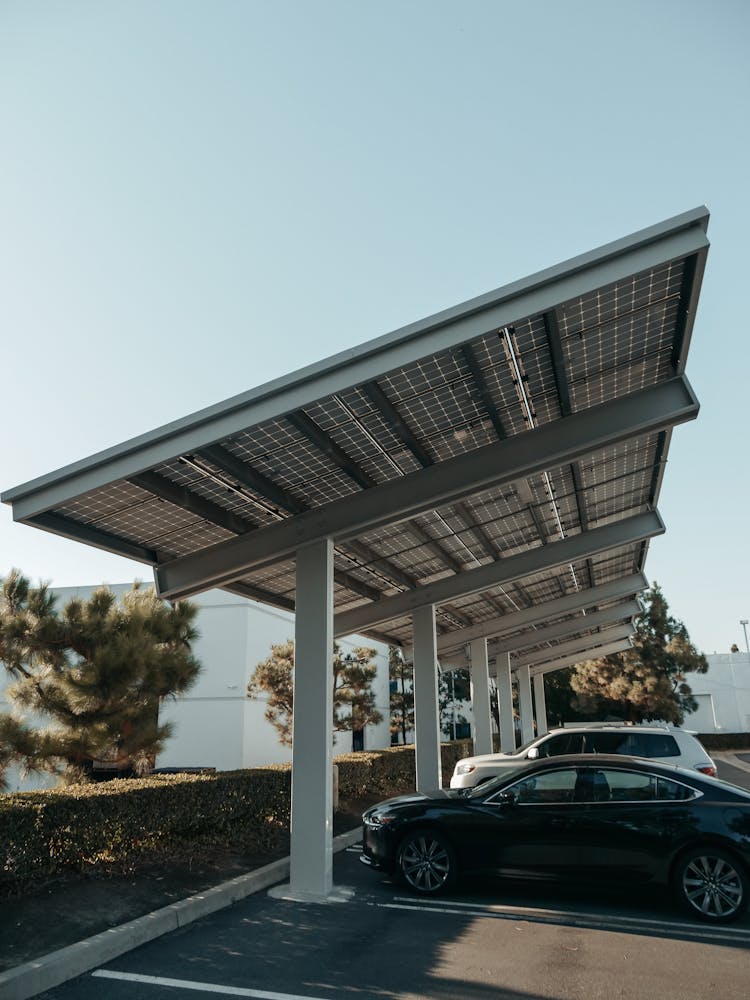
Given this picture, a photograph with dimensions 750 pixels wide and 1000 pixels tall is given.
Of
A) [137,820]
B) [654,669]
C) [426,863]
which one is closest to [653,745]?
[426,863]

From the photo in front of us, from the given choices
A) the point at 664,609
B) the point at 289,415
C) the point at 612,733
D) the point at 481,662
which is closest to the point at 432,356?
the point at 289,415

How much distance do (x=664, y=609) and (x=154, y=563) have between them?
34.5 meters

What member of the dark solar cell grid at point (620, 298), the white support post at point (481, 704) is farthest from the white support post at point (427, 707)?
the dark solar cell grid at point (620, 298)

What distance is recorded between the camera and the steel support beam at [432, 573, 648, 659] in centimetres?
2194

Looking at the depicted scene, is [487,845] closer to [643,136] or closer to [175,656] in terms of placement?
[175,656]

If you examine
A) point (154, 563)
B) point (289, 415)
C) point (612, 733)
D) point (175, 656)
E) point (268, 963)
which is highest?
point (289, 415)

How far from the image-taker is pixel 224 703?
2772cm

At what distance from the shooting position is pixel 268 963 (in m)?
6.04

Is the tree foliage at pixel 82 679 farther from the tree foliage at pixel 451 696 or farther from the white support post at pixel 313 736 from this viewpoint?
the tree foliage at pixel 451 696

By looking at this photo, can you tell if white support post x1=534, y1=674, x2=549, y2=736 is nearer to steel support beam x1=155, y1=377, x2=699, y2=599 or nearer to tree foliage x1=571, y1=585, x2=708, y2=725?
tree foliage x1=571, y1=585, x2=708, y2=725

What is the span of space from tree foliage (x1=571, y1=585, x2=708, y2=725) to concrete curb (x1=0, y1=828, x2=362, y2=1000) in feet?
105

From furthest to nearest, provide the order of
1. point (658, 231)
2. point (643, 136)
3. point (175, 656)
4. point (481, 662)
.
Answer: point (481, 662) < point (175, 656) < point (643, 136) < point (658, 231)

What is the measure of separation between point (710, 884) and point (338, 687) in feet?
55.3

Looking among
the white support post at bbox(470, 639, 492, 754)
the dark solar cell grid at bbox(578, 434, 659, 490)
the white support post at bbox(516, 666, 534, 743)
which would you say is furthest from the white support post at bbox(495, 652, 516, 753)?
the dark solar cell grid at bbox(578, 434, 659, 490)
